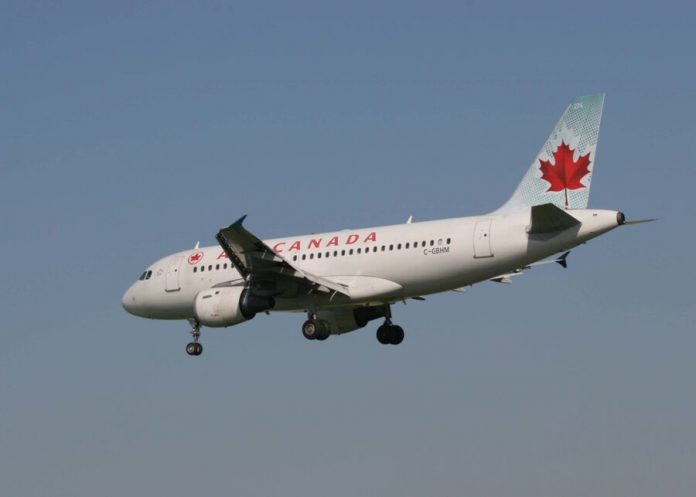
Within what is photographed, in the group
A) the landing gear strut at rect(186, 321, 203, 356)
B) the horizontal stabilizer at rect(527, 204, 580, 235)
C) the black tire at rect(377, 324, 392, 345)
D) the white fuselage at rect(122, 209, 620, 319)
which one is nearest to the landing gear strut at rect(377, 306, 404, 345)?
the black tire at rect(377, 324, 392, 345)

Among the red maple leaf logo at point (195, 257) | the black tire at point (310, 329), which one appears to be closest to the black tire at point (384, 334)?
the black tire at point (310, 329)

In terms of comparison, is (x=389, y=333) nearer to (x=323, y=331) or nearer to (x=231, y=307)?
(x=323, y=331)

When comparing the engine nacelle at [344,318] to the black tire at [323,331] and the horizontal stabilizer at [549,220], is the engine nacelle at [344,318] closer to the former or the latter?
the black tire at [323,331]

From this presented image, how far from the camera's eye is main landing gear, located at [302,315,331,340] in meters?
56.6

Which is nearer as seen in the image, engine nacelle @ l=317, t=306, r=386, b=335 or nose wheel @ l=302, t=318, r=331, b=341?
nose wheel @ l=302, t=318, r=331, b=341

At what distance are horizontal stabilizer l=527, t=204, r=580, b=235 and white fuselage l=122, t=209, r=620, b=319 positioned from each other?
20 cm

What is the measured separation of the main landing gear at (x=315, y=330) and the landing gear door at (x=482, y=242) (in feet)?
21.1

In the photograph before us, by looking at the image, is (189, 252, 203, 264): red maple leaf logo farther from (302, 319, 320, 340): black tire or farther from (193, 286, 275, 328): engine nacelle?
(302, 319, 320, 340): black tire

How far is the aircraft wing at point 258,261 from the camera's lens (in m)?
54.4

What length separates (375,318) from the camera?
60.8 meters

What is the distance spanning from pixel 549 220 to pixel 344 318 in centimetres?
1097

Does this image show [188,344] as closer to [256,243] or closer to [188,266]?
[188,266]

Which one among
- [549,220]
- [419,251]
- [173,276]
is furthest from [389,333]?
[549,220]

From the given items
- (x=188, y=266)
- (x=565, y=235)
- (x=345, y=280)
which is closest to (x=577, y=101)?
(x=565, y=235)
